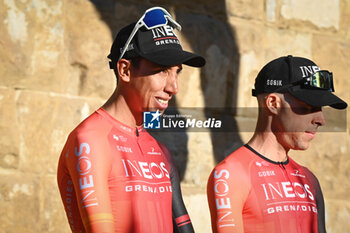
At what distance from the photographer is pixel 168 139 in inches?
178

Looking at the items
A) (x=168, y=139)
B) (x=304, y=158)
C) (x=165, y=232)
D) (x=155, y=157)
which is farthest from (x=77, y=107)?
(x=304, y=158)

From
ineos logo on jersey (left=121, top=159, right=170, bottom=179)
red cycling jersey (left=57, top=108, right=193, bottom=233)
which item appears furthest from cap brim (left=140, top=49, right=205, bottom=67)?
ineos logo on jersey (left=121, top=159, right=170, bottom=179)

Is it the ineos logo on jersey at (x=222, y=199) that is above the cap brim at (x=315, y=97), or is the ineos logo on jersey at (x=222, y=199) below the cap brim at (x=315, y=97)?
below

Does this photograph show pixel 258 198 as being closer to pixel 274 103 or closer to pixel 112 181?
pixel 274 103

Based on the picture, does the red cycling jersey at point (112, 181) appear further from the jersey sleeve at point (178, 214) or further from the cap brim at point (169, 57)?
the cap brim at point (169, 57)

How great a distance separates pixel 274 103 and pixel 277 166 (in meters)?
0.35

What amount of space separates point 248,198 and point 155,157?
21.3 inches

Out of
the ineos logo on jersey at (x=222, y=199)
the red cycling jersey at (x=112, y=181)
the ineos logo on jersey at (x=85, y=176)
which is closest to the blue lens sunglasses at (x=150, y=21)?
the red cycling jersey at (x=112, y=181)

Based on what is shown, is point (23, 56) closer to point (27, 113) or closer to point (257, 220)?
point (27, 113)

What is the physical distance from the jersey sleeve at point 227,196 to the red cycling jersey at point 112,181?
20cm

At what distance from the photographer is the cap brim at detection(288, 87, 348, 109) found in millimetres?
3682

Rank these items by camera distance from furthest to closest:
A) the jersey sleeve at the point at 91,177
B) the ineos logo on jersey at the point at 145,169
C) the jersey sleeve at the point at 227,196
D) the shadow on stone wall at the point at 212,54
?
the shadow on stone wall at the point at 212,54
the jersey sleeve at the point at 227,196
the ineos logo on jersey at the point at 145,169
the jersey sleeve at the point at 91,177

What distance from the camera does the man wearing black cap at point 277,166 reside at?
141 inches

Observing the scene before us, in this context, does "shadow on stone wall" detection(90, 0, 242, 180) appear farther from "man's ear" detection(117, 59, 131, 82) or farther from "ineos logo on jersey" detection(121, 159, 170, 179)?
"man's ear" detection(117, 59, 131, 82)
